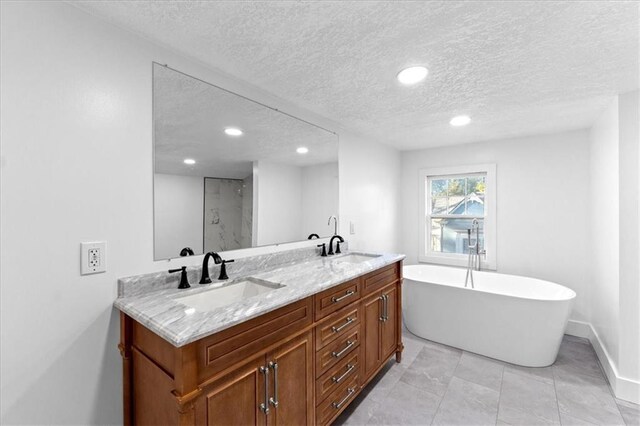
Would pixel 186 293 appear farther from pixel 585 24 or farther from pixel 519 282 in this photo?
pixel 519 282

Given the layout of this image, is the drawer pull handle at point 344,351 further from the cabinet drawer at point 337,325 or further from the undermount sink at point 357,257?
the undermount sink at point 357,257

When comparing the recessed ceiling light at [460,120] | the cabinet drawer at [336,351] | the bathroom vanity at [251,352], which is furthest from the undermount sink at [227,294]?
the recessed ceiling light at [460,120]

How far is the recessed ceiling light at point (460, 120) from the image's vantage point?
106 inches

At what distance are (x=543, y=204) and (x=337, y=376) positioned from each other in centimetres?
309

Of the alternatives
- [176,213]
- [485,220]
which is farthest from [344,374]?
[485,220]

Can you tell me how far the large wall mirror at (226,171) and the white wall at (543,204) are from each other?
7.82 ft

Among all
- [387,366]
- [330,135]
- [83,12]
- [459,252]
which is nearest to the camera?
[83,12]

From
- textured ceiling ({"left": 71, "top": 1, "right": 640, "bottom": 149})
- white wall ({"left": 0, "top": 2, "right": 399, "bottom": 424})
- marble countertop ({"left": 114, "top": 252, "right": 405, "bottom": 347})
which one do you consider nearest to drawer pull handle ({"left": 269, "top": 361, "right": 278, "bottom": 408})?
marble countertop ({"left": 114, "top": 252, "right": 405, "bottom": 347})

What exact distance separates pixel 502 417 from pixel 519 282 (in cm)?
176

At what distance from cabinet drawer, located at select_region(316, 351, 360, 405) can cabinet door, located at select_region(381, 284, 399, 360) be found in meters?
0.44

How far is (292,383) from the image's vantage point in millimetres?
1418

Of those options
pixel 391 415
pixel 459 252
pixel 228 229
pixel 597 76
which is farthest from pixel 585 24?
pixel 459 252

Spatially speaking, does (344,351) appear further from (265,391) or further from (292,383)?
(265,391)

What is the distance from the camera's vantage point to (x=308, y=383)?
1512 mm
